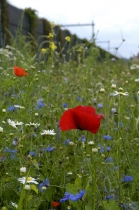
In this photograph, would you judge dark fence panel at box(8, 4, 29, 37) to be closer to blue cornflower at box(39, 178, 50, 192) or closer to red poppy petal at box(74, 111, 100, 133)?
blue cornflower at box(39, 178, 50, 192)

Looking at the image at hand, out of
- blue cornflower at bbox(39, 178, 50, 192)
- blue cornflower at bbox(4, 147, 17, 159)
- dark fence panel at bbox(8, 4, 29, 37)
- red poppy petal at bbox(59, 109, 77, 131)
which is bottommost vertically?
blue cornflower at bbox(39, 178, 50, 192)

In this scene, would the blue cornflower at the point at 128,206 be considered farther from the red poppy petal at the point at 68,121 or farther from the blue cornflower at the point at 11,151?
the blue cornflower at the point at 11,151

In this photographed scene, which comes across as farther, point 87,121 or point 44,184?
point 44,184

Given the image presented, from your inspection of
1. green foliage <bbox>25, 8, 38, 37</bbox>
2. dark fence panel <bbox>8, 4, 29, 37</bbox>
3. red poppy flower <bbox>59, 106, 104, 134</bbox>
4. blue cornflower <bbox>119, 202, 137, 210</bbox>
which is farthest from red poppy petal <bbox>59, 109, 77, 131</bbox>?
green foliage <bbox>25, 8, 38, 37</bbox>

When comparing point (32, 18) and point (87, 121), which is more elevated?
point (32, 18)

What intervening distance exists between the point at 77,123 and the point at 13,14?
10632 mm

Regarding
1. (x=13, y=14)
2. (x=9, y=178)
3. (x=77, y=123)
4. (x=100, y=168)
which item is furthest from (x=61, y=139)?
(x=13, y=14)

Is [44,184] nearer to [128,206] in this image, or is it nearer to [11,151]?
Answer: [11,151]

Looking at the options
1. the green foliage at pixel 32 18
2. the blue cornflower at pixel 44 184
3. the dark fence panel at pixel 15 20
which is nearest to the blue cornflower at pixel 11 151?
the blue cornflower at pixel 44 184

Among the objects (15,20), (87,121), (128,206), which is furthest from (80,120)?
(15,20)

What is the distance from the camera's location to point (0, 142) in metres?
1.55

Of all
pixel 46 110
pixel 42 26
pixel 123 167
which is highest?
pixel 42 26

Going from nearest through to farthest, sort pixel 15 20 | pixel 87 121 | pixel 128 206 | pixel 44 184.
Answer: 1. pixel 87 121
2. pixel 128 206
3. pixel 44 184
4. pixel 15 20

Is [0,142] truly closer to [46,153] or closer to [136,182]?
[46,153]
